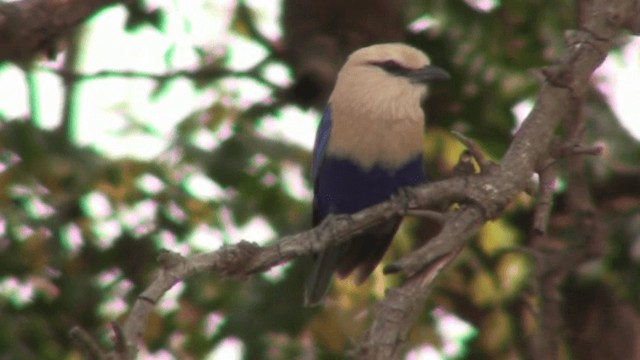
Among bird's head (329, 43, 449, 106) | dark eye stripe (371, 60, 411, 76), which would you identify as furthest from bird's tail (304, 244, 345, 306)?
dark eye stripe (371, 60, 411, 76)

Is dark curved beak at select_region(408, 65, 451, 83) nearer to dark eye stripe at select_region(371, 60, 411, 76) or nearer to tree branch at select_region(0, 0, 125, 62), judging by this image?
dark eye stripe at select_region(371, 60, 411, 76)

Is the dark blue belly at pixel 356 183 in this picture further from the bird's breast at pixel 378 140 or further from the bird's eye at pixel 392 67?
the bird's eye at pixel 392 67

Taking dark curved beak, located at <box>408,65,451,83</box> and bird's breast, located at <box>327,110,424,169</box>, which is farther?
dark curved beak, located at <box>408,65,451,83</box>

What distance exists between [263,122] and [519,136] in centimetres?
296

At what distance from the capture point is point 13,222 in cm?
573

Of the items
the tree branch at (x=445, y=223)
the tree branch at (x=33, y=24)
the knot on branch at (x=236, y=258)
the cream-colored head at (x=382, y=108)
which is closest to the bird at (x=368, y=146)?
the cream-colored head at (x=382, y=108)

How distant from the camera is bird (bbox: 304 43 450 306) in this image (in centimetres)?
462

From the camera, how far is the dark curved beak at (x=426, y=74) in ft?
15.6

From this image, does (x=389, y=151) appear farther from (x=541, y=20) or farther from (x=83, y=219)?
(x=83, y=219)

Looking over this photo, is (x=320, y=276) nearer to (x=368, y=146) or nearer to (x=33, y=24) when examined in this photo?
(x=368, y=146)

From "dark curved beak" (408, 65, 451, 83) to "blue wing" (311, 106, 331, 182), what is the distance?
0.35 metres

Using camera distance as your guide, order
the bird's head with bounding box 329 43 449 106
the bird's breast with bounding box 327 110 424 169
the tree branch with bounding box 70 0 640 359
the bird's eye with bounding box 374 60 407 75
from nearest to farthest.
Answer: the tree branch with bounding box 70 0 640 359, the bird's breast with bounding box 327 110 424 169, the bird's head with bounding box 329 43 449 106, the bird's eye with bounding box 374 60 407 75

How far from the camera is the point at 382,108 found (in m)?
4.66

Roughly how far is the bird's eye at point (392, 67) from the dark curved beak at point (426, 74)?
0.14 ft
